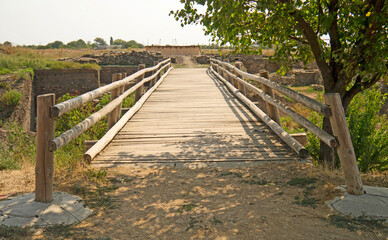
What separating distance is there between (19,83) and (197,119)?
13.4 m

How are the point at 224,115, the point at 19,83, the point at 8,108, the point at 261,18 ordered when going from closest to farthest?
1. the point at 261,18
2. the point at 224,115
3. the point at 8,108
4. the point at 19,83

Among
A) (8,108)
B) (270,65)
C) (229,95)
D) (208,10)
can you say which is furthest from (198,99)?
(270,65)

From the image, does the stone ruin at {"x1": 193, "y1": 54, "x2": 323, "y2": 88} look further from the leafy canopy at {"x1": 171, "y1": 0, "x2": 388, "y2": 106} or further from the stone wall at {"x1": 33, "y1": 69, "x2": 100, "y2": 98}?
the leafy canopy at {"x1": 171, "y1": 0, "x2": 388, "y2": 106}

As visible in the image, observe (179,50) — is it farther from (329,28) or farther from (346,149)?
(346,149)

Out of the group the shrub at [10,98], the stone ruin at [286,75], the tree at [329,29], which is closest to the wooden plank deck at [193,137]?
the tree at [329,29]

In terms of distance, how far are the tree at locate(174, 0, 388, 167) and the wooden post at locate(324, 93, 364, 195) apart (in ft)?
3.95

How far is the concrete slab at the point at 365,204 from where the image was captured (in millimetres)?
3285

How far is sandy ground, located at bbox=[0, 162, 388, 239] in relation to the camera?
3107mm

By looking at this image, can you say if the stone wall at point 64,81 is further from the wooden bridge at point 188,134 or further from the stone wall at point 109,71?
the wooden bridge at point 188,134

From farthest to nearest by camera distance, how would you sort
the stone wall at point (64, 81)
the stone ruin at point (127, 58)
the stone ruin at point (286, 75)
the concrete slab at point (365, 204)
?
the stone ruin at point (127, 58) < the stone ruin at point (286, 75) < the stone wall at point (64, 81) < the concrete slab at point (365, 204)

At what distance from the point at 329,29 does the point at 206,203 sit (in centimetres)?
317

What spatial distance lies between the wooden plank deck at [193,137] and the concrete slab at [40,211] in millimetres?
1446

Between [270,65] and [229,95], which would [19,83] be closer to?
[229,95]

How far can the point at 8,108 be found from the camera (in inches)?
621
